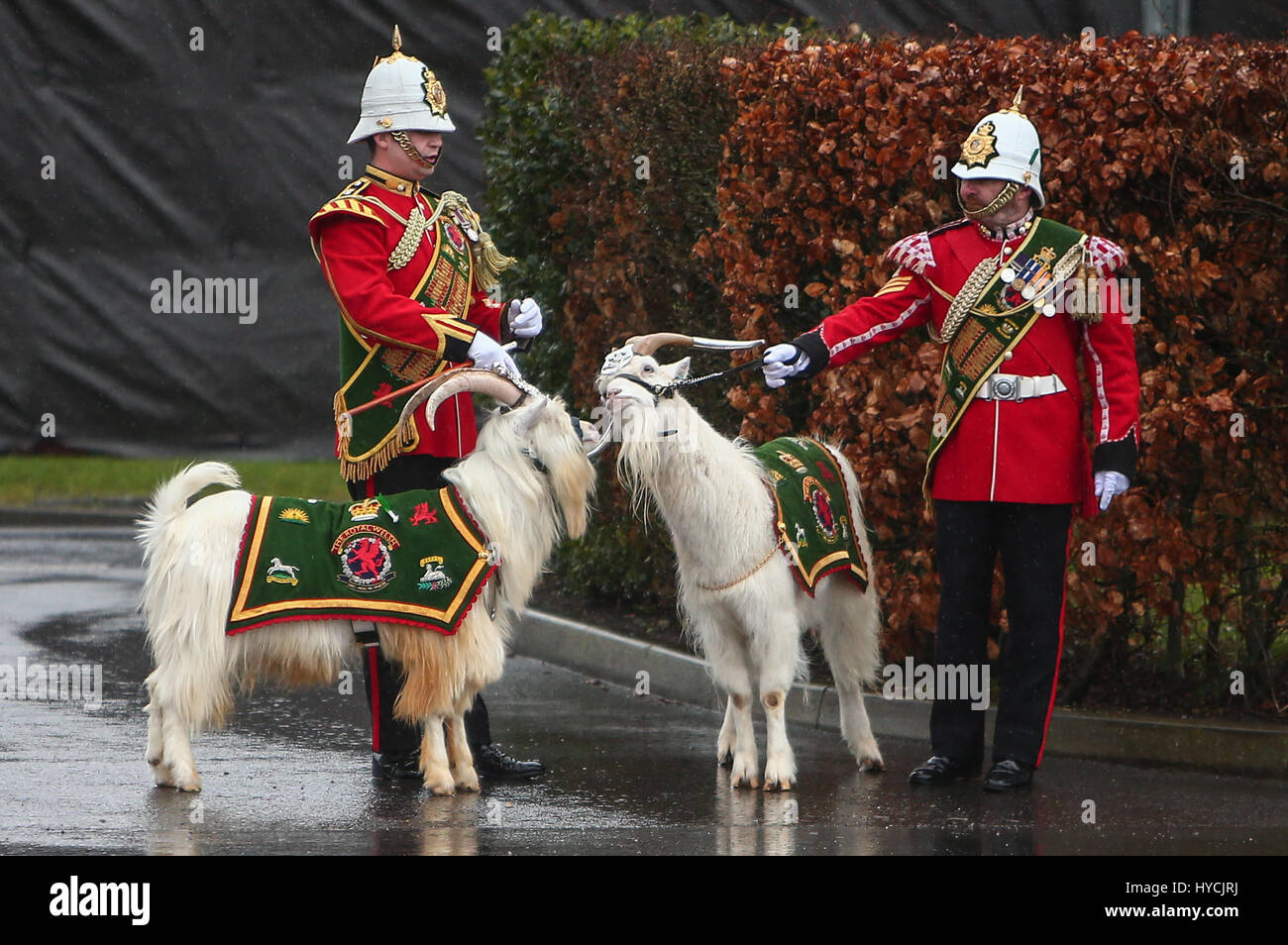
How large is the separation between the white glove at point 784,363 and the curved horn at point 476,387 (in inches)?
37.3

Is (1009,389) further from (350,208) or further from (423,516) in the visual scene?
(350,208)

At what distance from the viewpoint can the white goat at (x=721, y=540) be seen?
656 centimetres

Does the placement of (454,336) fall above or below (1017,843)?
above

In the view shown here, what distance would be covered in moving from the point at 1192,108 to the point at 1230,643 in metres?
2.35

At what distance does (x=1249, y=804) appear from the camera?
6523 millimetres

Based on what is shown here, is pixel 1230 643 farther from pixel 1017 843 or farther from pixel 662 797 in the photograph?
pixel 662 797

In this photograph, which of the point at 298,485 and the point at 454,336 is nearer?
the point at 454,336

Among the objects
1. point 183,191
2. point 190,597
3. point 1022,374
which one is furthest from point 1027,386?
point 183,191

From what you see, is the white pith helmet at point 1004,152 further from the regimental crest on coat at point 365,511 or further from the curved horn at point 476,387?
the regimental crest on coat at point 365,511

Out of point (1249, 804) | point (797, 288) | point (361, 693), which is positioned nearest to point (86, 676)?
point (361, 693)

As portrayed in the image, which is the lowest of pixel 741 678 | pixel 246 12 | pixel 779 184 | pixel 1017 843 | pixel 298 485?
pixel 1017 843

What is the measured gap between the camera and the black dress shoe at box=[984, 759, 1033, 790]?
6.74 meters

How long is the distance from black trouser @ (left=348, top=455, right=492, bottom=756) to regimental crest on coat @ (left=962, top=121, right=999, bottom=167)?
2.33m

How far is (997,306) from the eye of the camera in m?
6.61
